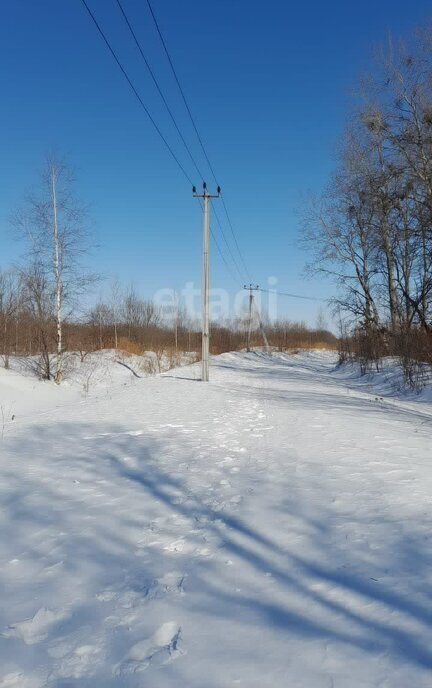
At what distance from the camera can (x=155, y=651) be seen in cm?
201

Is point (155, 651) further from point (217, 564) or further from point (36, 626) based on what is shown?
point (217, 564)

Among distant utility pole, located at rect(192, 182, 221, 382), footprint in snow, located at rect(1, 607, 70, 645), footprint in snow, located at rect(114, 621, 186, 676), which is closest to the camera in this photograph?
footprint in snow, located at rect(114, 621, 186, 676)

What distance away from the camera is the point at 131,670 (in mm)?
1886

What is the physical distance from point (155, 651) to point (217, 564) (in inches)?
33.5

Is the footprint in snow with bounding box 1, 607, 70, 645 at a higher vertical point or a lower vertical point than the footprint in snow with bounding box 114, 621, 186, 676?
lower

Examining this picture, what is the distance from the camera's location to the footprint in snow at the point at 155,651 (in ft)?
6.26

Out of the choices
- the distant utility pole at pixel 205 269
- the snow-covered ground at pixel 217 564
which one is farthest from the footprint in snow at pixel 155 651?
the distant utility pole at pixel 205 269

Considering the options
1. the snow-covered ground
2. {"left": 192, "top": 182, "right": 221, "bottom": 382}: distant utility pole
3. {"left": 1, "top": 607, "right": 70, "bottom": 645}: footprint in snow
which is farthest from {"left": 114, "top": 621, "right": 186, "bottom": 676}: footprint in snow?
{"left": 192, "top": 182, "right": 221, "bottom": 382}: distant utility pole

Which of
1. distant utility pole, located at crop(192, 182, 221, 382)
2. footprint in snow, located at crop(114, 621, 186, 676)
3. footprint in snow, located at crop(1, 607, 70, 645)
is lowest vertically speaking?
footprint in snow, located at crop(1, 607, 70, 645)

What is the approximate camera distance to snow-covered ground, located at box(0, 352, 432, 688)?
1.92 meters

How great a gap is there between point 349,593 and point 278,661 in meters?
0.69

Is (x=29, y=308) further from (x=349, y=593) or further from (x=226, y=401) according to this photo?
(x=349, y=593)

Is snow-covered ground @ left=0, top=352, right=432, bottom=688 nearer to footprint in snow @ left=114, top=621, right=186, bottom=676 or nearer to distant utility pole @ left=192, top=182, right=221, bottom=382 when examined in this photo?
footprint in snow @ left=114, top=621, right=186, bottom=676

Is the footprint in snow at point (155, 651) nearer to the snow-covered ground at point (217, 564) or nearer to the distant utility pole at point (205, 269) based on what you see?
the snow-covered ground at point (217, 564)
